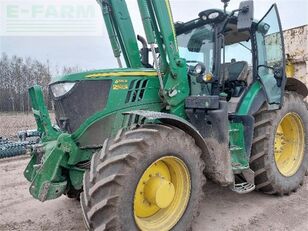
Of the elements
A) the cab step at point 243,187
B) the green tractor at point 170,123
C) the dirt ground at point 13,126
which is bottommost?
the dirt ground at point 13,126

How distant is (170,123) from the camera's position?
141 inches

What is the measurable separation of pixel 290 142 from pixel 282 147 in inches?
7.1

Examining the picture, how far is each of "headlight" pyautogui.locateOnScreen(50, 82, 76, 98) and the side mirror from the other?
2168 mm

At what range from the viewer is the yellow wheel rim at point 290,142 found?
5289mm

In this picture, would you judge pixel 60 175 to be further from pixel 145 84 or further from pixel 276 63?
pixel 276 63

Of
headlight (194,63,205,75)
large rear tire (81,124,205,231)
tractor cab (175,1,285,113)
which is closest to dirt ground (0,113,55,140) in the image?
tractor cab (175,1,285,113)

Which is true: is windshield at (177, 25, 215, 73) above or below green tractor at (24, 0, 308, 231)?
above

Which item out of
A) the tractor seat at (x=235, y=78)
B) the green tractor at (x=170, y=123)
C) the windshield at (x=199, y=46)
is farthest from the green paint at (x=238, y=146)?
the windshield at (x=199, y=46)

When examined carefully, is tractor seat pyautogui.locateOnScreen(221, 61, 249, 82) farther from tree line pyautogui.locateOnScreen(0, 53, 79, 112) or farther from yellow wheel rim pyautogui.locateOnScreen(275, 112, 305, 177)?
tree line pyautogui.locateOnScreen(0, 53, 79, 112)

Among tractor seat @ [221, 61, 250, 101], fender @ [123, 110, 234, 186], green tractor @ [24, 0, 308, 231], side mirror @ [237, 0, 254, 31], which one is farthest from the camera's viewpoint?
tractor seat @ [221, 61, 250, 101]

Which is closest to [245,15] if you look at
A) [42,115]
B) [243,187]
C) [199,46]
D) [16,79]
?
[199,46]

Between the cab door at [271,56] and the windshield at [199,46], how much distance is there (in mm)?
740

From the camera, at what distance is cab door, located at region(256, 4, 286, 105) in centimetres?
477

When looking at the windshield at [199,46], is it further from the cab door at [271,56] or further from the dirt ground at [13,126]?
the dirt ground at [13,126]
